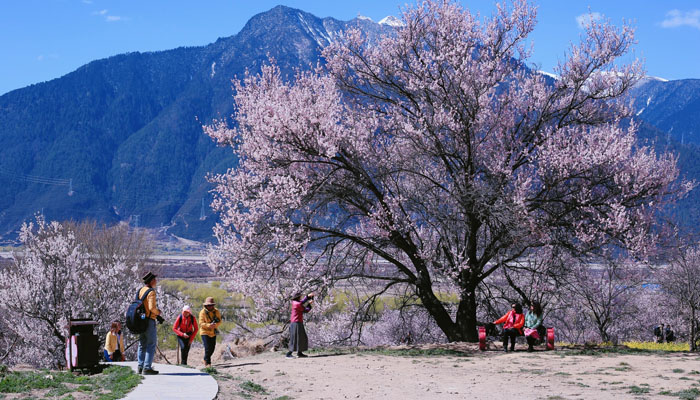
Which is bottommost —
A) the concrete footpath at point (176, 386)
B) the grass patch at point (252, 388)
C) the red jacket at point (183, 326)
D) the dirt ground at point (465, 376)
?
the dirt ground at point (465, 376)

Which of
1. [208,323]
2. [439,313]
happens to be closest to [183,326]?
[208,323]

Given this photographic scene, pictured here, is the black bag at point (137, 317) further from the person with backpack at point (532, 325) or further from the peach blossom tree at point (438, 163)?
the person with backpack at point (532, 325)

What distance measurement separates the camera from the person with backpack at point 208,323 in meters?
15.9

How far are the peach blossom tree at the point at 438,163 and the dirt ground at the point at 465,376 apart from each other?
277cm

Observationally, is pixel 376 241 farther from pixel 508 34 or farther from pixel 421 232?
pixel 508 34

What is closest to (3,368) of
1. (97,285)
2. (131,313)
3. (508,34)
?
(131,313)

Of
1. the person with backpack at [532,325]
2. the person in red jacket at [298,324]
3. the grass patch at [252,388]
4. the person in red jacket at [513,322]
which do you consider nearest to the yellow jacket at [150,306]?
the grass patch at [252,388]

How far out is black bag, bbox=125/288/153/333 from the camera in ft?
41.2

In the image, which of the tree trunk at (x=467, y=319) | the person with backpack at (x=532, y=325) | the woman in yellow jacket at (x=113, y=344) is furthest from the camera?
the tree trunk at (x=467, y=319)

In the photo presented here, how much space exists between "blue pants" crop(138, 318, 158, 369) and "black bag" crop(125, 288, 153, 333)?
0.47ft

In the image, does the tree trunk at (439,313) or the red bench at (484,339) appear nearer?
the red bench at (484,339)

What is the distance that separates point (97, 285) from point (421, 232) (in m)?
17.7

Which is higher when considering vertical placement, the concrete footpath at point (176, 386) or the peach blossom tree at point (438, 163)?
the peach blossom tree at point (438, 163)

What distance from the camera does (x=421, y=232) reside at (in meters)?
21.9
